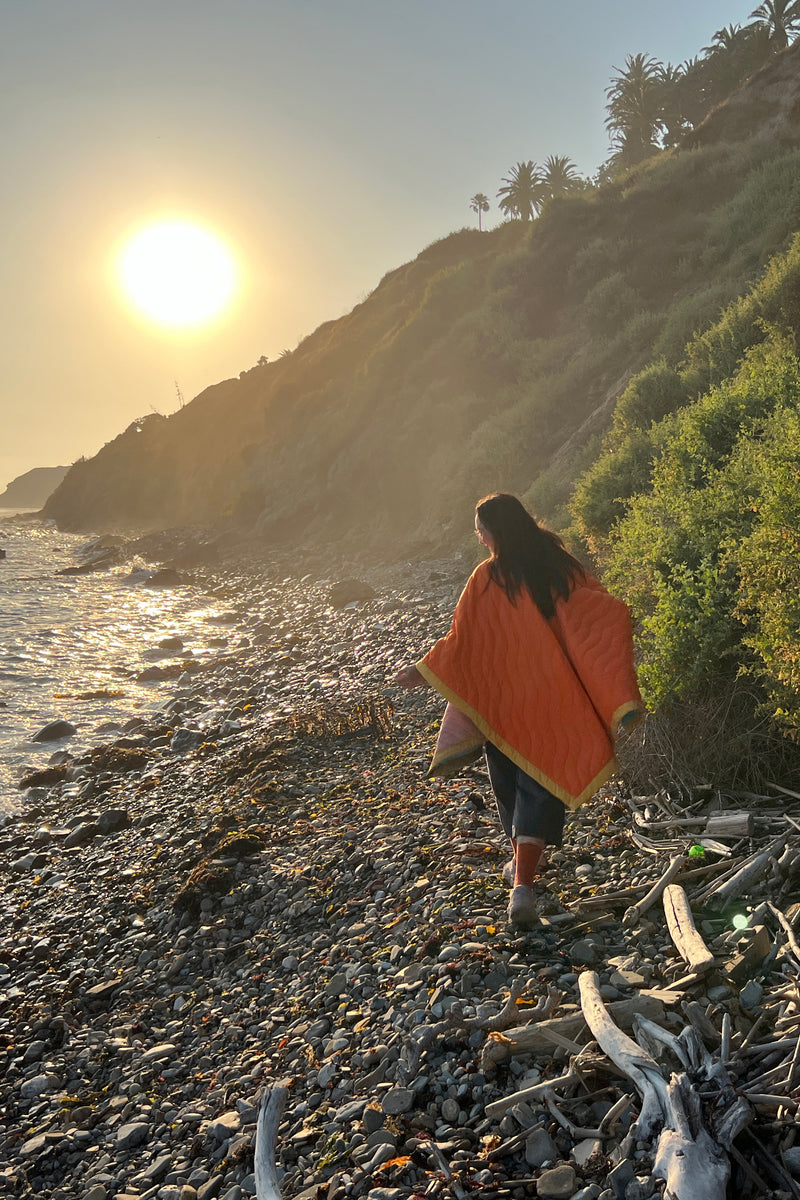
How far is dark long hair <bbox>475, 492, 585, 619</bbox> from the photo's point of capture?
3938mm

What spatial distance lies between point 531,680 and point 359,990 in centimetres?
181

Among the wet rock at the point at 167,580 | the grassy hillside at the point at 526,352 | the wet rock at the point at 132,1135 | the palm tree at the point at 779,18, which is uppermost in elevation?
the palm tree at the point at 779,18

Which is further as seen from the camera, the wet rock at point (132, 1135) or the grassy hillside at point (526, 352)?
the grassy hillside at point (526, 352)

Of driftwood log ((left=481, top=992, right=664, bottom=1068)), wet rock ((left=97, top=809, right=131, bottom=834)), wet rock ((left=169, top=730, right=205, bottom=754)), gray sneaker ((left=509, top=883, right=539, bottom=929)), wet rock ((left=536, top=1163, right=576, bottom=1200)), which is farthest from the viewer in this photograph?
wet rock ((left=169, top=730, right=205, bottom=754))

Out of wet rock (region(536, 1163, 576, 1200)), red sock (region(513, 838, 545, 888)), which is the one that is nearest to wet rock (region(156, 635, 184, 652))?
red sock (region(513, 838, 545, 888))

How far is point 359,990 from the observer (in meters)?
3.76

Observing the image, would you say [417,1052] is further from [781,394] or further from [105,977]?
[781,394]

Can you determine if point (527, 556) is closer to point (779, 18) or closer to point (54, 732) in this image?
point (54, 732)

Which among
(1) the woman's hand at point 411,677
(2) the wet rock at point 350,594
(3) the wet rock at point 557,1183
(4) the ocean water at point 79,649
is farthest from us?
(2) the wet rock at point 350,594

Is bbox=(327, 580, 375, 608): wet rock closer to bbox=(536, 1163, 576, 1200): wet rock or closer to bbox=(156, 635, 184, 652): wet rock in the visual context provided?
bbox=(156, 635, 184, 652): wet rock

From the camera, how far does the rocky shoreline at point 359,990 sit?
253 centimetres

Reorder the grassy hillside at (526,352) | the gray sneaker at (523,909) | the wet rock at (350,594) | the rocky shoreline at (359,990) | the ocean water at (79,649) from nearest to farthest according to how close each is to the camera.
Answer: the rocky shoreline at (359,990) < the gray sneaker at (523,909) < the ocean water at (79,649) < the wet rock at (350,594) < the grassy hillside at (526,352)

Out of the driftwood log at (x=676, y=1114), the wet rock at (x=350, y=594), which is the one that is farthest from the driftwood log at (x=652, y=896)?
the wet rock at (x=350, y=594)

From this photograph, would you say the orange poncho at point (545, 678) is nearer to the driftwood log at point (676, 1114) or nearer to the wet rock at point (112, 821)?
the driftwood log at point (676, 1114)
